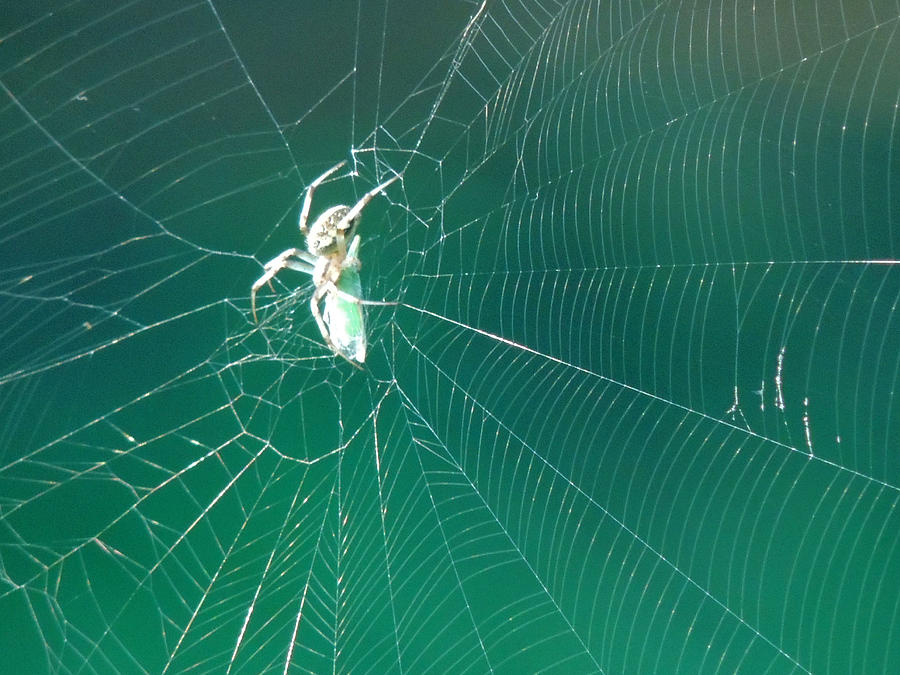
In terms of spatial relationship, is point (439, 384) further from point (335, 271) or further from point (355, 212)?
point (355, 212)

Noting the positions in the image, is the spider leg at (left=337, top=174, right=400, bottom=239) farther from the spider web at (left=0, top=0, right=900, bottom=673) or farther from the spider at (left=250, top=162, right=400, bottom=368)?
the spider web at (left=0, top=0, right=900, bottom=673)

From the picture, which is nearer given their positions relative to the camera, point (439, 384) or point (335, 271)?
point (335, 271)

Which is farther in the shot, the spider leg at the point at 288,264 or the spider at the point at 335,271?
the spider leg at the point at 288,264

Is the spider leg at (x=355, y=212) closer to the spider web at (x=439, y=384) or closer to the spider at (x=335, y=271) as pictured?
the spider at (x=335, y=271)

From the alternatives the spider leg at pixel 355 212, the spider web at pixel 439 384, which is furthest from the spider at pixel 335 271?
the spider web at pixel 439 384

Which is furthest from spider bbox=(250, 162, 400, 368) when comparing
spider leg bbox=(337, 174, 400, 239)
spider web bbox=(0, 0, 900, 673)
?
spider web bbox=(0, 0, 900, 673)

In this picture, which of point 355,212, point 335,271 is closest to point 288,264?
point 335,271

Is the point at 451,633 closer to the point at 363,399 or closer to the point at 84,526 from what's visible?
the point at 363,399
